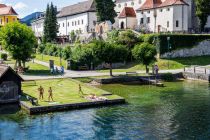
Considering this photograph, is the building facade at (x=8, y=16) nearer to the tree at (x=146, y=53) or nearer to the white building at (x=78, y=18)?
the white building at (x=78, y=18)

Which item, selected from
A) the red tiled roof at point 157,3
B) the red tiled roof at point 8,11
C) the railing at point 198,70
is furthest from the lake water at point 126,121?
the red tiled roof at point 8,11

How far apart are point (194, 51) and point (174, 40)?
4979 mm

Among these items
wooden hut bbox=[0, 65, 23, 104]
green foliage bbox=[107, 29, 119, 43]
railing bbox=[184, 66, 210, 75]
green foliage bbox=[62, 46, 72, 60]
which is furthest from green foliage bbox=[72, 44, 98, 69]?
wooden hut bbox=[0, 65, 23, 104]

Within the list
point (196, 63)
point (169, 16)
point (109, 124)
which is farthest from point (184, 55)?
point (109, 124)

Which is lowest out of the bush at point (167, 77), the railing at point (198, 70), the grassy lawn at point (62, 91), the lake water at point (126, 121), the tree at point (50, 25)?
the lake water at point (126, 121)

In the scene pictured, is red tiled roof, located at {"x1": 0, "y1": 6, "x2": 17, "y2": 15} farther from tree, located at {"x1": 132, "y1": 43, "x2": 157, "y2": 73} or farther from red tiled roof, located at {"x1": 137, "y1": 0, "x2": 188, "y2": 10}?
tree, located at {"x1": 132, "y1": 43, "x2": 157, "y2": 73}

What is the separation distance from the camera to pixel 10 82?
160 feet

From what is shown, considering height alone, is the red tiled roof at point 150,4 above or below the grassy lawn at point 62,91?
above

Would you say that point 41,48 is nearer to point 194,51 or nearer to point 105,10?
point 105,10

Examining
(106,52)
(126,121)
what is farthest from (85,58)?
(126,121)

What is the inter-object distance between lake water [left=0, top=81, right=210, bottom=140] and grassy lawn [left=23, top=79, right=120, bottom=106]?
2.79 meters

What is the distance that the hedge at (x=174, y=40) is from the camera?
83.0m

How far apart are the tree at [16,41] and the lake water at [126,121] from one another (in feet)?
81.1

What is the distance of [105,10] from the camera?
340 feet
